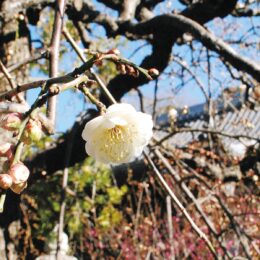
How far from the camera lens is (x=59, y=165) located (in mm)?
3604

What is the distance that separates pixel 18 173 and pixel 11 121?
88 millimetres

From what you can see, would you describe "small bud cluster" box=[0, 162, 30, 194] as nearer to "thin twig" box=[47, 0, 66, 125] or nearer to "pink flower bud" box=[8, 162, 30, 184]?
"pink flower bud" box=[8, 162, 30, 184]

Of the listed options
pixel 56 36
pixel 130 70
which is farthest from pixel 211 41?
pixel 130 70

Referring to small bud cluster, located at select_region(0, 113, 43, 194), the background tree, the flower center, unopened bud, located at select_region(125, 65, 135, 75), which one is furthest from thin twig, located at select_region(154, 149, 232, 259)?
small bud cluster, located at select_region(0, 113, 43, 194)

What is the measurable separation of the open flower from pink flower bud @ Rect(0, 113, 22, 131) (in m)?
0.28

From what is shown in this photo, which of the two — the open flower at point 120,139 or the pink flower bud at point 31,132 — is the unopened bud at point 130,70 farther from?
the pink flower bud at point 31,132

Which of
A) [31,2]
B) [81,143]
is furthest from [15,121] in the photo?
[81,143]

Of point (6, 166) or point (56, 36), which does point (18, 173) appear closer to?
point (6, 166)

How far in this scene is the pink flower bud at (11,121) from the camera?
0.79 meters

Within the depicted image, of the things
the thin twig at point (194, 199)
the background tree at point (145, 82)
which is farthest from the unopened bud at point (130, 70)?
the thin twig at point (194, 199)

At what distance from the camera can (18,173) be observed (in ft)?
2.46

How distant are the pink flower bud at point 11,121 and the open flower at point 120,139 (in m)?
0.28

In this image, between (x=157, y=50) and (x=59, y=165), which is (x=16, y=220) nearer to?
(x=59, y=165)

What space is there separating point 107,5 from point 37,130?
10.1ft
